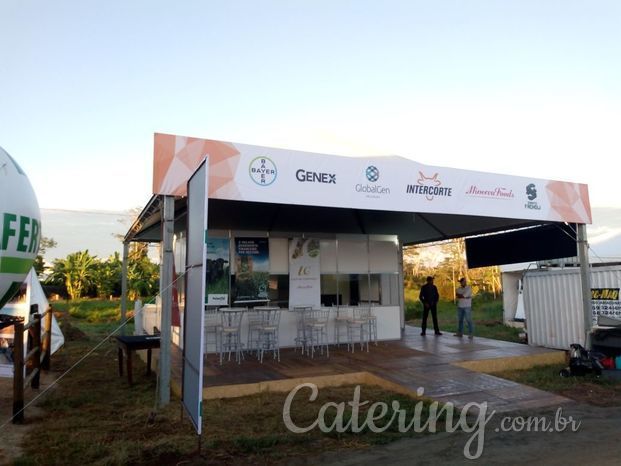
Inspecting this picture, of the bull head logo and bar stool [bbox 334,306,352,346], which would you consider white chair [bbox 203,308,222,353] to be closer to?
bar stool [bbox 334,306,352,346]

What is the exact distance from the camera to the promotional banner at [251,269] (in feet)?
35.1

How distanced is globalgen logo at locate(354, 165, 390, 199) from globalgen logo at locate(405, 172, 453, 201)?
49 centimetres

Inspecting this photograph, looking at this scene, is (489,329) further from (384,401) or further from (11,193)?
(11,193)

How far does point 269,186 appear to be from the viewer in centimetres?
696

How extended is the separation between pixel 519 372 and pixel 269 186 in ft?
18.6

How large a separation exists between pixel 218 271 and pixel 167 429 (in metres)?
5.25

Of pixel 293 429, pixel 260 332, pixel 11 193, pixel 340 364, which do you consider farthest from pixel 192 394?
pixel 260 332

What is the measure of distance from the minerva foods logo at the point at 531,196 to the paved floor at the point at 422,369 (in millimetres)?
2808

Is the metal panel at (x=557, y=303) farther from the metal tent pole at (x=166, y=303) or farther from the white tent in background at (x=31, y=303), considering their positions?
the white tent in background at (x=31, y=303)

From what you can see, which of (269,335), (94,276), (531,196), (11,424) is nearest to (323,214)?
(269,335)

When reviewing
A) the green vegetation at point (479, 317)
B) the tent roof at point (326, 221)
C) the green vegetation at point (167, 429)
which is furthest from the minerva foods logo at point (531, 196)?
the green vegetation at point (479, 317)

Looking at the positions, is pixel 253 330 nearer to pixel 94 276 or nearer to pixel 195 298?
pixel 195 298

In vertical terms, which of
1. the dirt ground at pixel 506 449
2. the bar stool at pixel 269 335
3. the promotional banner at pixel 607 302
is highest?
the promotional banner at pixel 607 302

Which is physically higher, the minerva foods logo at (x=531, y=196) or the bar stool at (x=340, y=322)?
the minerva foods logo at (x=531, y=196)
